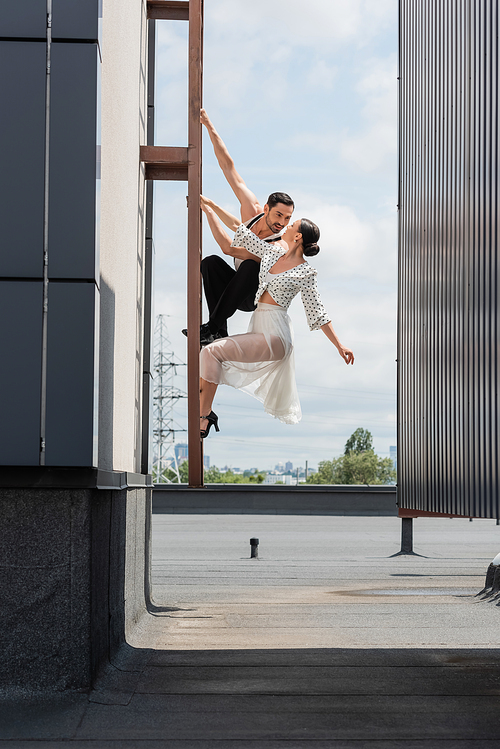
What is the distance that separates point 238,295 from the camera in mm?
9617

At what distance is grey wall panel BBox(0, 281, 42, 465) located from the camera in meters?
7.21

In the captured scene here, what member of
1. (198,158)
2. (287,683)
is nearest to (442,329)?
(198,158)

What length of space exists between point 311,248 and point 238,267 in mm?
889

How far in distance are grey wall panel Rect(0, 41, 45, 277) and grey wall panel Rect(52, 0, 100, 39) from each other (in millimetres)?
234

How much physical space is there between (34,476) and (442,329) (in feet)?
20.1

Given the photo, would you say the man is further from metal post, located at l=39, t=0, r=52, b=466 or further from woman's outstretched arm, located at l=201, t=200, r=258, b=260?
metal post, located at l=39, t=0, r=52, b=466

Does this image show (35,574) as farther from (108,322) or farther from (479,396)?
(479,396)

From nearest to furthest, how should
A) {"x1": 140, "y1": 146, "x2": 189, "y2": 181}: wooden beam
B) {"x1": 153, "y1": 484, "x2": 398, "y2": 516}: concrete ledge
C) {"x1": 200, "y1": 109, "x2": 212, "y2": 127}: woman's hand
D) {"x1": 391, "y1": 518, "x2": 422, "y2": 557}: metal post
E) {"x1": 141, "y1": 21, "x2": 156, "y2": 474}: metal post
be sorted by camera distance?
{"x1": 200, "y1": 109, "x2": 212, "y2": 127}: woman's hand
{"x1": 140, "y1": 146, "x2": 189, "y2": 181}: wooden beam
{"x1": 141, "y1": 21, "x2": 156, "y2": 474}: metal post
{"x1": 391, "y1": 518, "x2": 422, "y2": 557}: metal post
{"x1": 153, "y1": 484, "x2": 398, "y2": 516}: concrete ledge

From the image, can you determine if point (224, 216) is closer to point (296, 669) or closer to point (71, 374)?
point (71, 374)

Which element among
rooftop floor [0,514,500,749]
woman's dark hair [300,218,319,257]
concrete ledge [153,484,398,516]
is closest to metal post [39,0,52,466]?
rooftop floor [0,514,500,749]

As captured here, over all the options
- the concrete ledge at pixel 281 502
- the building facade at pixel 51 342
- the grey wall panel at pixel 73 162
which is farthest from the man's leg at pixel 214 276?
the concrete ledge at pixel 281 502

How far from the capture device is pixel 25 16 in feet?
24.8

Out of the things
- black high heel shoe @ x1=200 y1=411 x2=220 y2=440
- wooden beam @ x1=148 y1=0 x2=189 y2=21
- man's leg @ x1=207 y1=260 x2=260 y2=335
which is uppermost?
wooden beam @ x1=148 y1=0 x2=189 y2=21

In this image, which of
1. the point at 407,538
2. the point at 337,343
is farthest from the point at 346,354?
the point at 407,538
